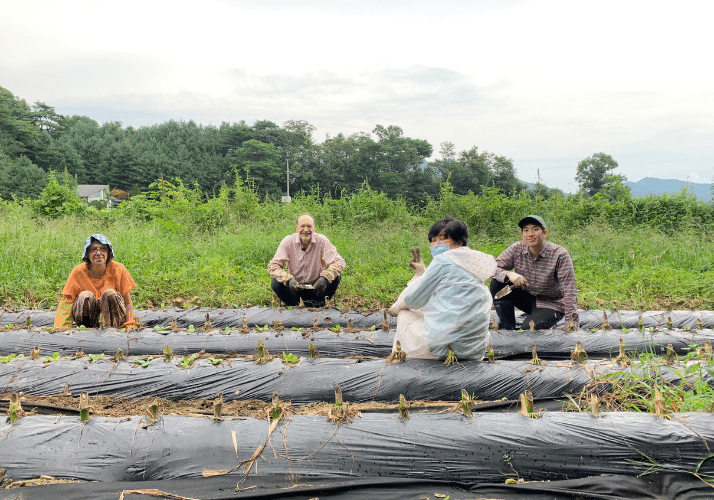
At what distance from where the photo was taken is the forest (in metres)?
28.4

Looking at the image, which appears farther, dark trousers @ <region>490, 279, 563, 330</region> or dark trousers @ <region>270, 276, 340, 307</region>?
dark trousers @ <region>270, 276, 340, 307</region>

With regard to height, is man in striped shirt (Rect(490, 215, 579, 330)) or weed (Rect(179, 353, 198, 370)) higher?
man in striped shirt (Rect(490, 215, 579, 330))

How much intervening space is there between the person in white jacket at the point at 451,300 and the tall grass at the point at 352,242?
9.81 ft

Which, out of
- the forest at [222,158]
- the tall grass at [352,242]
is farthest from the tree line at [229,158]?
the tall grass at [352,242]

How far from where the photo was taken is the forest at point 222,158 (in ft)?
93.3

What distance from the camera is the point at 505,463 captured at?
2.10m

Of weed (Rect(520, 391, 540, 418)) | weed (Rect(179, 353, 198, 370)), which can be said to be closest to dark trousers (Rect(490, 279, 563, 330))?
weed (Rect(520, 391, 540, 418))

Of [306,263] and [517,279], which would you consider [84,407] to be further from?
[306,263]

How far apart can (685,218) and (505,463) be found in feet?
32.4

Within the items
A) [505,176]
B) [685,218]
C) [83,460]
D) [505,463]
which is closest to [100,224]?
[83,460]

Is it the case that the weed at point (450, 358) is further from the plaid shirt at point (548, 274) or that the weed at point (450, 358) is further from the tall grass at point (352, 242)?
the tall grass at point (352, 242)

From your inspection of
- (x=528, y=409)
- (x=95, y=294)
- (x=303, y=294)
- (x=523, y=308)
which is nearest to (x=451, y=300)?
(x=528, y=409)

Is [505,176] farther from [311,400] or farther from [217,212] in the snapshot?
[311,400]

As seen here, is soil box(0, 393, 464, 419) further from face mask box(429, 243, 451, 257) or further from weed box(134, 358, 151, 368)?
face mask box(429, 243, 451, 257)
